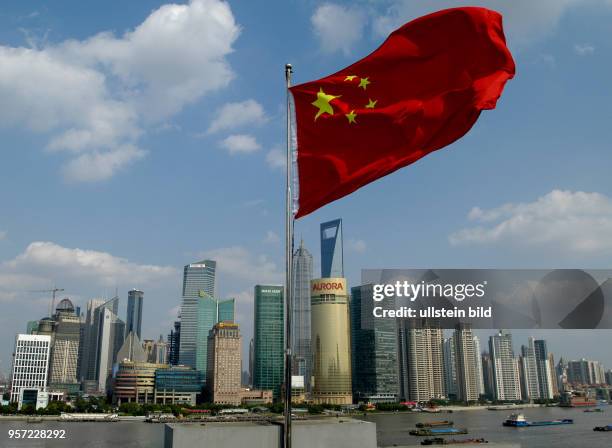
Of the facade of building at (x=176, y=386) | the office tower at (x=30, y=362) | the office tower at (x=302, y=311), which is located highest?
the office tower at (x=302, y=311)

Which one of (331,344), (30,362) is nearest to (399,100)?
(331,344)

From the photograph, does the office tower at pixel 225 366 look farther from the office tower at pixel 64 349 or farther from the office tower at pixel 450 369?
the office tower at pixel 64 349

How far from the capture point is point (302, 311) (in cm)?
17200

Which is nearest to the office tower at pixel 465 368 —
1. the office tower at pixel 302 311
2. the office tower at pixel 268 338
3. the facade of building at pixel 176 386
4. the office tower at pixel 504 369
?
the office tower at pixel 504 369

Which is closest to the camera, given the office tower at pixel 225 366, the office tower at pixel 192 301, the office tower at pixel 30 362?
the office tower at pixel 225 366

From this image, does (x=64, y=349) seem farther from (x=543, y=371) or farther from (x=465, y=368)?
(x=543, y=371)

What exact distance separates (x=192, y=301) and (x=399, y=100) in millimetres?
187478

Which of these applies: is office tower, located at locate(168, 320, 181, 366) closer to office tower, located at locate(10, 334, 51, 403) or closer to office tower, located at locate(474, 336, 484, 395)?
office tower, located at locate(10, 334, 51, 403)

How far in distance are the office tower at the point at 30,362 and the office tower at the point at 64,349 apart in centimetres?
3741

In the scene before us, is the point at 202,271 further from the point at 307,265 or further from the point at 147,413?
the point at 147,413

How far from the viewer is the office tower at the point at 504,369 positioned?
160m

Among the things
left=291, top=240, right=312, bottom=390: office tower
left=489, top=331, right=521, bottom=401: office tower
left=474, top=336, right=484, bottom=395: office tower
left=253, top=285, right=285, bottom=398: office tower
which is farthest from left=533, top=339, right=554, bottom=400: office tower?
left=253, top=285, right=285, bottom=398: office tower

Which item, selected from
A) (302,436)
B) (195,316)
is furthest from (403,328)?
(302,436)

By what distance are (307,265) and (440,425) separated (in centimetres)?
10528
